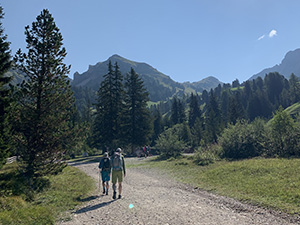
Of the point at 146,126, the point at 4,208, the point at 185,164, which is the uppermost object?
the point at 146,126

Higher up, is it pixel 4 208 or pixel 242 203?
pixel 4 208

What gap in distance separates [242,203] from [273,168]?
5852mm

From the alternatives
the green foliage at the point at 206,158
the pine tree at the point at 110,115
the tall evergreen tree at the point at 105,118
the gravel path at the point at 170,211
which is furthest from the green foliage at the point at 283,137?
the tall evergreen tree at the point at 105,118

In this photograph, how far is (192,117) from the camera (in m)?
75.3

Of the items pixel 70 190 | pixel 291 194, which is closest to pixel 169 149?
pixel 70 190

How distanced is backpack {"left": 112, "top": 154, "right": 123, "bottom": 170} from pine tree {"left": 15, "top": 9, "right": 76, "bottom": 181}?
406cm

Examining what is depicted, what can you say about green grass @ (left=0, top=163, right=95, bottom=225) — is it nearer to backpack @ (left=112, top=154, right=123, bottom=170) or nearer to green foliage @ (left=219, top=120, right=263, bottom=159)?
backpack @ (left=112, top=154, right=123, bottom=170)

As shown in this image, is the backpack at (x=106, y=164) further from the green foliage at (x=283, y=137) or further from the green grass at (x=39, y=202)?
the green foliage at (x=283, y=137)

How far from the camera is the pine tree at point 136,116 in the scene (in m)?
36.2

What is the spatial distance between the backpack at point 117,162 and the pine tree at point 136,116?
81.8ft

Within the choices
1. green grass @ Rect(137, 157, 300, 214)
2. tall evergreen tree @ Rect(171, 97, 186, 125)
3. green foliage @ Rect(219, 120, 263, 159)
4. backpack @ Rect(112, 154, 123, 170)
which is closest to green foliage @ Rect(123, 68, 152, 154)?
green foliage @ Rect(219, 120, 263, 159)

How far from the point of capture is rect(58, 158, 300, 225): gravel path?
22.6ft

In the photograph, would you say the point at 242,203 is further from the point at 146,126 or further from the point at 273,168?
the point at 146,126

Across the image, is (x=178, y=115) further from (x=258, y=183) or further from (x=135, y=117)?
(x=258, y=183)
